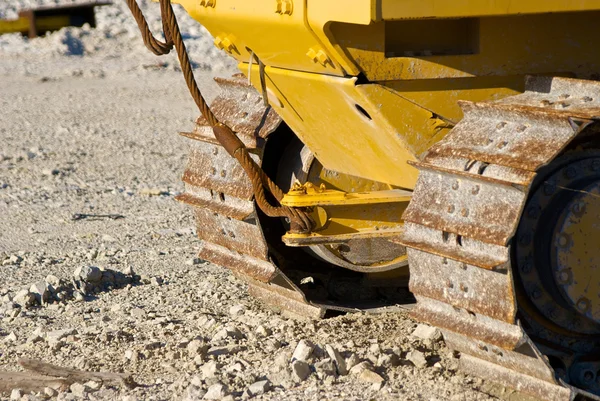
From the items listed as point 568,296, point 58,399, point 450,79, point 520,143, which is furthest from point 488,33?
point 58,399

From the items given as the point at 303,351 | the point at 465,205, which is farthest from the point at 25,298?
the point at 465,205

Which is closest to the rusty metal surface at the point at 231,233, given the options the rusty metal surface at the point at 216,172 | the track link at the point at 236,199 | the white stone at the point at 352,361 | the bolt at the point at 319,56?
the track link at the point at 236,199

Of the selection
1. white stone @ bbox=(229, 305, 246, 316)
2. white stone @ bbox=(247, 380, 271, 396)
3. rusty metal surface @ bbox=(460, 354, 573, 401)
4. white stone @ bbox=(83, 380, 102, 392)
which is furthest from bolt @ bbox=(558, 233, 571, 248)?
white stone @ bbox=(229, 305, 246, 316)

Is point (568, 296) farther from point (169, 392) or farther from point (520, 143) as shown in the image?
point (169, 392)

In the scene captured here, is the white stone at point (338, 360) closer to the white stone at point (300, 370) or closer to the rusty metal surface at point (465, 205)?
the white stone at point (300, 370)

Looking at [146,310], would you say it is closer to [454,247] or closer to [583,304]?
[454,247]

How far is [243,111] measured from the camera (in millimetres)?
5520

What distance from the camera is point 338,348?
4.88 m

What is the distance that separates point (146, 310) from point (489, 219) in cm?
240

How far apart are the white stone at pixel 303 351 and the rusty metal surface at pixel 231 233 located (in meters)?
0.68

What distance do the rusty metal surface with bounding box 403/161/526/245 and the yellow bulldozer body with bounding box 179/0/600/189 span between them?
0.30 m

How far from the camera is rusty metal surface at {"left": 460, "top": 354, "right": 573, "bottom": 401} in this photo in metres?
4.05

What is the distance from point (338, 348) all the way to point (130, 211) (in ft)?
12.7

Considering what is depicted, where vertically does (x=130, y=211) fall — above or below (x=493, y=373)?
below
